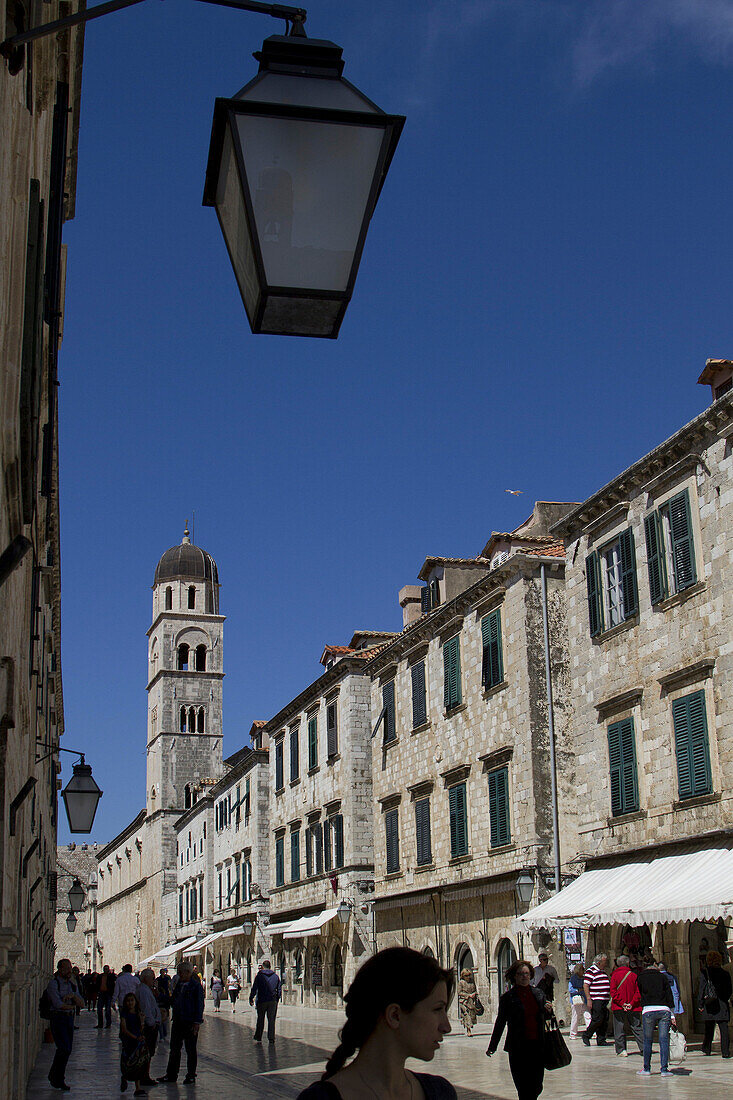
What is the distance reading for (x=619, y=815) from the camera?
21156 millimetres

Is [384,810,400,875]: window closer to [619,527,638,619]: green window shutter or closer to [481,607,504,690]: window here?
[481,607,504,690]: window

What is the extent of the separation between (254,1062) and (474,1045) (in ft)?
14.2

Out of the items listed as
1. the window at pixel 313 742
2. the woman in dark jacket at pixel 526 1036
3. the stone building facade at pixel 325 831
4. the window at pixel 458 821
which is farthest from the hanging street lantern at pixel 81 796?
the window at pixel 313 742

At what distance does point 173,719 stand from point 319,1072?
63006 mm

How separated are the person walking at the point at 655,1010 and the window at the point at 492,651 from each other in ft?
34.8

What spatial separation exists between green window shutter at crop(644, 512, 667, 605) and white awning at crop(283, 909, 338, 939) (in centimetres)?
1850

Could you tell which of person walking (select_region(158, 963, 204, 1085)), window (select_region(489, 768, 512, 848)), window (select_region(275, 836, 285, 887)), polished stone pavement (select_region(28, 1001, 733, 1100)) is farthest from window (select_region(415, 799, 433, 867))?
window (select_region(275, 836, 285, 887))

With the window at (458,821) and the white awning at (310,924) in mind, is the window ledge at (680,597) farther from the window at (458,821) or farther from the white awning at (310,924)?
the white awning at (310,924)

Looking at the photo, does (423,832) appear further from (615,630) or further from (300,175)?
(300,175)

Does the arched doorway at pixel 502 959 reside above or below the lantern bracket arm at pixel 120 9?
below

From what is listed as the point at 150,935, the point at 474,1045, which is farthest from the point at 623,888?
the point at 150,935

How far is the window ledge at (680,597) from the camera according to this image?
1925 cm

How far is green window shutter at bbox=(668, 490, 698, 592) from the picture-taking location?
19.5 metres

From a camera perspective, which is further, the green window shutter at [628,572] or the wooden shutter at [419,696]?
the wooden shutter at [419,696]
